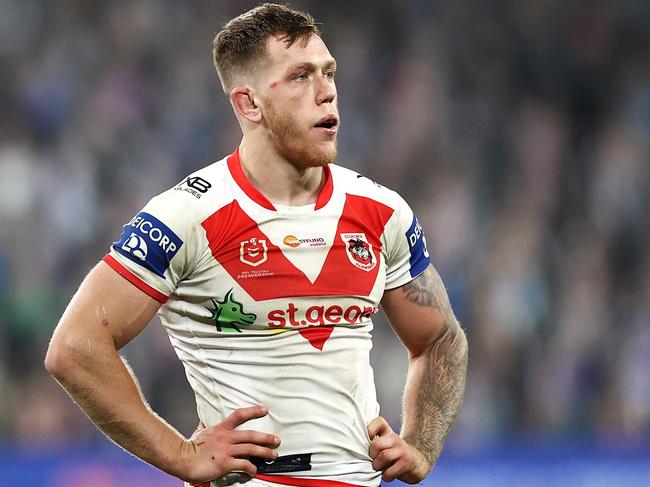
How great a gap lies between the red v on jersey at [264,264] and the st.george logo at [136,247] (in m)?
0.20

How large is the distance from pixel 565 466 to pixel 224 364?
4.74 metres

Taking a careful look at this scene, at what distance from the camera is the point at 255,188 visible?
398 centimetres

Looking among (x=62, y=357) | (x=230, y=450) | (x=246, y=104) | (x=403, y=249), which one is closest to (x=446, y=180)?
(x=403, y=249)

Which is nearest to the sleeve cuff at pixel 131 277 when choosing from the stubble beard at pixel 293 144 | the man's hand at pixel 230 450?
the man's hand at pixel 230 450

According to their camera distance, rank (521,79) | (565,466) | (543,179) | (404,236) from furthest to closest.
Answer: (521,79)
(543,179)
(565,466)
(404,236)

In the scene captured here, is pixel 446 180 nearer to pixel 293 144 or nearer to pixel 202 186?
pixel 293 144

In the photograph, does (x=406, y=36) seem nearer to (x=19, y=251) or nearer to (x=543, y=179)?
(x=543, y=179)

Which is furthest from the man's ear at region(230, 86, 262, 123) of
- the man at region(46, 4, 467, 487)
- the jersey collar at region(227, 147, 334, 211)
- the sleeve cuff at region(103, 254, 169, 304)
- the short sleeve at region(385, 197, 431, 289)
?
the sleeve cuff at region(103, 254, 169, 304)

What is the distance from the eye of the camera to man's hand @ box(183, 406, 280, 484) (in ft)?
12.4

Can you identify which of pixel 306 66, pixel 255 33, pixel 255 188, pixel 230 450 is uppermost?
pixel 255 33

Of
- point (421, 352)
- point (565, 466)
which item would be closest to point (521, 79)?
point (565, 466)

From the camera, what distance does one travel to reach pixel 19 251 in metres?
9.27

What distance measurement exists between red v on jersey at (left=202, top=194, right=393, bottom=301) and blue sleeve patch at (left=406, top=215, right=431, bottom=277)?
11.0 inches

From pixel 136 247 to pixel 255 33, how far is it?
2.66ft
